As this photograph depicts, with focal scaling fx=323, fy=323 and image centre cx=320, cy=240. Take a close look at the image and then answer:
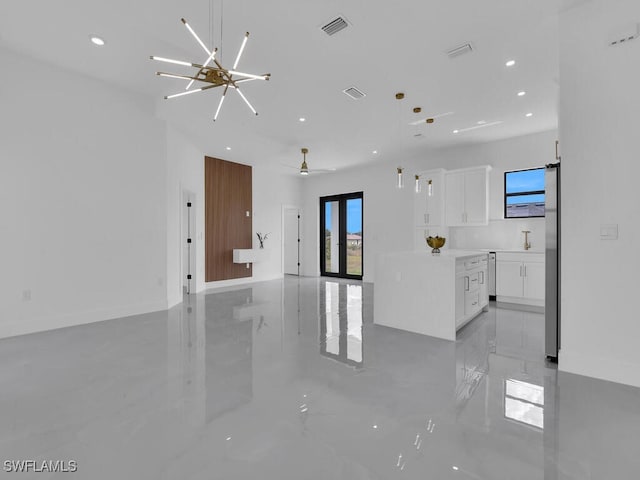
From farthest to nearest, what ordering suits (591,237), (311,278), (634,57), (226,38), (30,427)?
(311,278) → (226,38) → (591,237) → (634,57) → (30,427)

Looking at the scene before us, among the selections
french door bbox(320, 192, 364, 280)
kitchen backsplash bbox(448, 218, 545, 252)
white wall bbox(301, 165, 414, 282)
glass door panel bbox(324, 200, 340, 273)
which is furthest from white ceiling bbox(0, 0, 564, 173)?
glass door panel bbox(324, 200, 340, 273)

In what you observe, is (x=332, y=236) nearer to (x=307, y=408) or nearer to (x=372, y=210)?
(x=372, y=210)

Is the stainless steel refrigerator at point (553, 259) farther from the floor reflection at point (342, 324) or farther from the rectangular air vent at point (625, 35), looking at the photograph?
the floor reflection at point (342, 324)

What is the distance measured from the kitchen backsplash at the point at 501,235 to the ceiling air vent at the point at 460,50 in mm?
3857

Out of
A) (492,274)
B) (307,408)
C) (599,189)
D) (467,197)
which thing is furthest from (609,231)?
(467,197)

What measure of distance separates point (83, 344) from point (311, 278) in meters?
6.10

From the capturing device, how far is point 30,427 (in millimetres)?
1861

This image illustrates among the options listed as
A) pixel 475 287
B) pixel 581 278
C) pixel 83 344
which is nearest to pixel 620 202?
pixel 581 278

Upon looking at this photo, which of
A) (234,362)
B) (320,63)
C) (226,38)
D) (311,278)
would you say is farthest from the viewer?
(311,278)

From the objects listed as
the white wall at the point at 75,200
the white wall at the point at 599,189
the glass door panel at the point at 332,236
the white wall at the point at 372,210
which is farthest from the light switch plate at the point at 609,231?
the glass door panel at the point at 332,236

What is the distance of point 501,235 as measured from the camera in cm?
629

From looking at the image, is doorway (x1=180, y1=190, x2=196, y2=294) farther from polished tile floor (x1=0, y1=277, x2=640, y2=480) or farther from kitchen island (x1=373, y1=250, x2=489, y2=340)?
kitchen island (x1=373, y1=250, x2=489, y2=340)

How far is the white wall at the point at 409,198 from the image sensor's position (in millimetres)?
6027

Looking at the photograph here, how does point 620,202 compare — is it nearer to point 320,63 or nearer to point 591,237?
point 591,237
